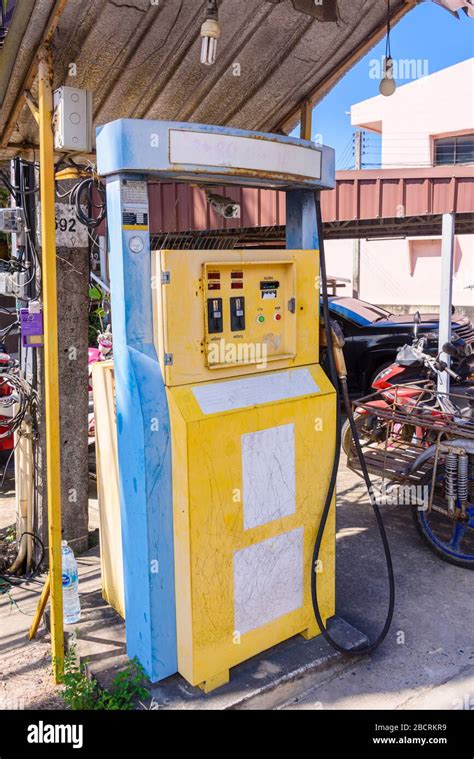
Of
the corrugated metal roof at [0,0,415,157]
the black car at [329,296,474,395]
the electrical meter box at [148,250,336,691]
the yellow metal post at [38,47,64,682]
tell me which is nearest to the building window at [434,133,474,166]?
→ the black car at [329,296,474,395]

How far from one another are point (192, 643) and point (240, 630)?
0.29 metres

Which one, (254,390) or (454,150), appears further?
(454,150)

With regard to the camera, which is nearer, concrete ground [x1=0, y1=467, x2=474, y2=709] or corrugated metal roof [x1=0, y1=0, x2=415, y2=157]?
concrete ground [x1=0, y1=467, x2=474, y2=709]

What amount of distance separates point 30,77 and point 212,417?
2086 millimetres

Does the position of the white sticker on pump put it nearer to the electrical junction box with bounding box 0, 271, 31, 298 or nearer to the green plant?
the green plant

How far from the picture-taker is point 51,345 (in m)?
3.08

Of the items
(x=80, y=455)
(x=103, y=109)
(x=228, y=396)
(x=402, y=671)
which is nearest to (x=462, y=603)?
(x=402, y=671)

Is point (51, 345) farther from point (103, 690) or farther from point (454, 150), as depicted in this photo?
point (454, 150)

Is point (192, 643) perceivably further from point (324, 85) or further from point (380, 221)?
point (380, 221)

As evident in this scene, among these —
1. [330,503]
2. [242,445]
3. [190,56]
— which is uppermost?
[190,56]

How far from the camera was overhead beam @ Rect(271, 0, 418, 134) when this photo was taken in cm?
411

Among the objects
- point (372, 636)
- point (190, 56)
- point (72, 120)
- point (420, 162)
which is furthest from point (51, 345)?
point (420, 162)

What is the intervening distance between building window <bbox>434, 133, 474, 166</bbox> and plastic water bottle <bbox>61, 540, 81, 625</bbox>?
66.2ft
